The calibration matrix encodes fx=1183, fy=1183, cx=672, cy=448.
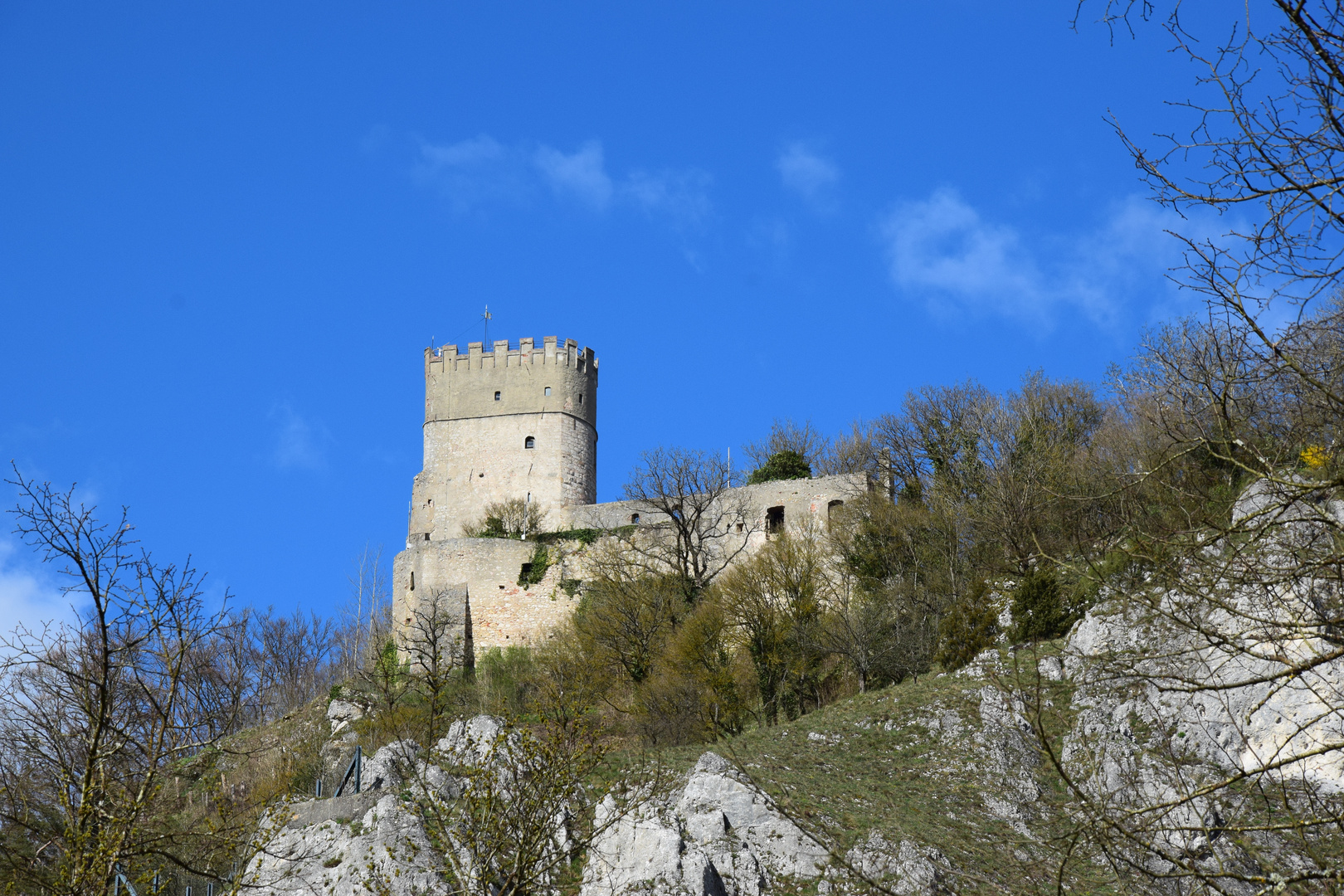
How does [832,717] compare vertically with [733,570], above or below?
below

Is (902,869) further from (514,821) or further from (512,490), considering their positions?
(512,490)

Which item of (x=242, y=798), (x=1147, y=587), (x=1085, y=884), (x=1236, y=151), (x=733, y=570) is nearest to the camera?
(x=1236, y=151)

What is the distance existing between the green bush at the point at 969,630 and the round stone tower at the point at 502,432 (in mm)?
18009

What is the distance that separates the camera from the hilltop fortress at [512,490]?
3247 cm

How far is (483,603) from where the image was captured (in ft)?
107

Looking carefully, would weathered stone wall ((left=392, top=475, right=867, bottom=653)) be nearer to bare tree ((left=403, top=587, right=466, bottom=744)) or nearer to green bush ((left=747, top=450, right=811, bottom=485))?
bare tree ((left=403, top=587, right=466, bottom=744))

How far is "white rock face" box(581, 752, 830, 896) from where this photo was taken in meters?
12.7

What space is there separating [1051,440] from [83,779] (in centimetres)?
2751

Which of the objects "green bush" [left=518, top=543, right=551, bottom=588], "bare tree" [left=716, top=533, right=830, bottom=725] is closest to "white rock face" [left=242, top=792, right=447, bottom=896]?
"bare tree" [left=716, top=533, right=830, bottom=725]

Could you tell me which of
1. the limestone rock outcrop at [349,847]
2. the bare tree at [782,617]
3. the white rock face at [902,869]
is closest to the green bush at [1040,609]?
the bare tree at [782,617]

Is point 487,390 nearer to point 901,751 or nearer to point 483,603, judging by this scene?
point 483,603

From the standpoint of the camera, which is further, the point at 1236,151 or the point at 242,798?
the point at 242,798

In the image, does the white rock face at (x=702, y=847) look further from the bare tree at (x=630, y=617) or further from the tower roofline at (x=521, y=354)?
the tower roofline at (x=521, y=354)

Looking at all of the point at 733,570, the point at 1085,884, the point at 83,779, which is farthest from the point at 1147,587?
the point at 733,570
